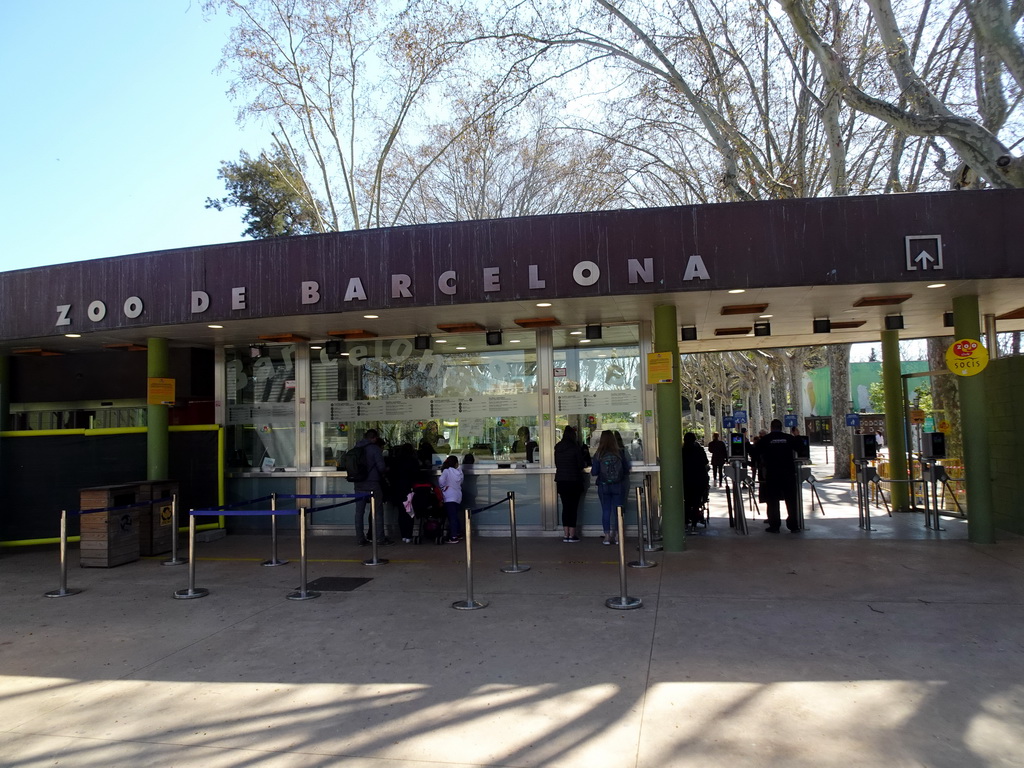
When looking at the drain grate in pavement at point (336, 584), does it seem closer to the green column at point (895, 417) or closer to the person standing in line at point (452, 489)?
the person standing in line at point (452, 489)

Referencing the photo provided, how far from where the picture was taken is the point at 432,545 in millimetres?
10562

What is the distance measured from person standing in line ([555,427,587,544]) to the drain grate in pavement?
124 inches

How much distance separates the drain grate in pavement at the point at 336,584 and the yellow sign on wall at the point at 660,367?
4.41 m

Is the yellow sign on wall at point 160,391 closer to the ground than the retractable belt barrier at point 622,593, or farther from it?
farther from it

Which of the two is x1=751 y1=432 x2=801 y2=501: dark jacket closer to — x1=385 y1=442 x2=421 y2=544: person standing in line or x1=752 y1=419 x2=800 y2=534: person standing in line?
x1=752 y1=419 x2=800 y2=534: person standing in line

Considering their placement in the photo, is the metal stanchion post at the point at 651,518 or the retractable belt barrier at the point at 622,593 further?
the metal stanchion post at the point at 651,518

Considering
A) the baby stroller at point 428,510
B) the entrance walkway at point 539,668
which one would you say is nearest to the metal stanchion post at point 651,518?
the entrance walkway at point 539,668

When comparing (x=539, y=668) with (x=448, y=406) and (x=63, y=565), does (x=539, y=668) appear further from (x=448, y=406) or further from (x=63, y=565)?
(x=448, y=406)

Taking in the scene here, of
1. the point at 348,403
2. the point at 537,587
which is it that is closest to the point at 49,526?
the point at 348,403

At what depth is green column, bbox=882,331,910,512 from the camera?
499 inches

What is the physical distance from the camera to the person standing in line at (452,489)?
10.4 m

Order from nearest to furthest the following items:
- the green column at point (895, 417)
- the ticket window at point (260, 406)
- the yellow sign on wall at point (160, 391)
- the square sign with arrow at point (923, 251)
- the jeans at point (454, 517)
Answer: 1. the square sign with arrow at point (923, 251)
2. the jeans at point (454, 517)
3. the yellow sign on wall at point (160, 391)
4. the ticket window at point (260, 406)
5. the green column at point (895, 417)

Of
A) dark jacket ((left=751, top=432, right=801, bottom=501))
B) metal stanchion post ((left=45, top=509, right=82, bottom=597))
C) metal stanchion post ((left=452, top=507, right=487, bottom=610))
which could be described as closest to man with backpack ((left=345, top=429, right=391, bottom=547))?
metal stanchion post ((left=45, top=509, right=82, bottom=597))

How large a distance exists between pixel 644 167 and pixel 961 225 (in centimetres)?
1686
